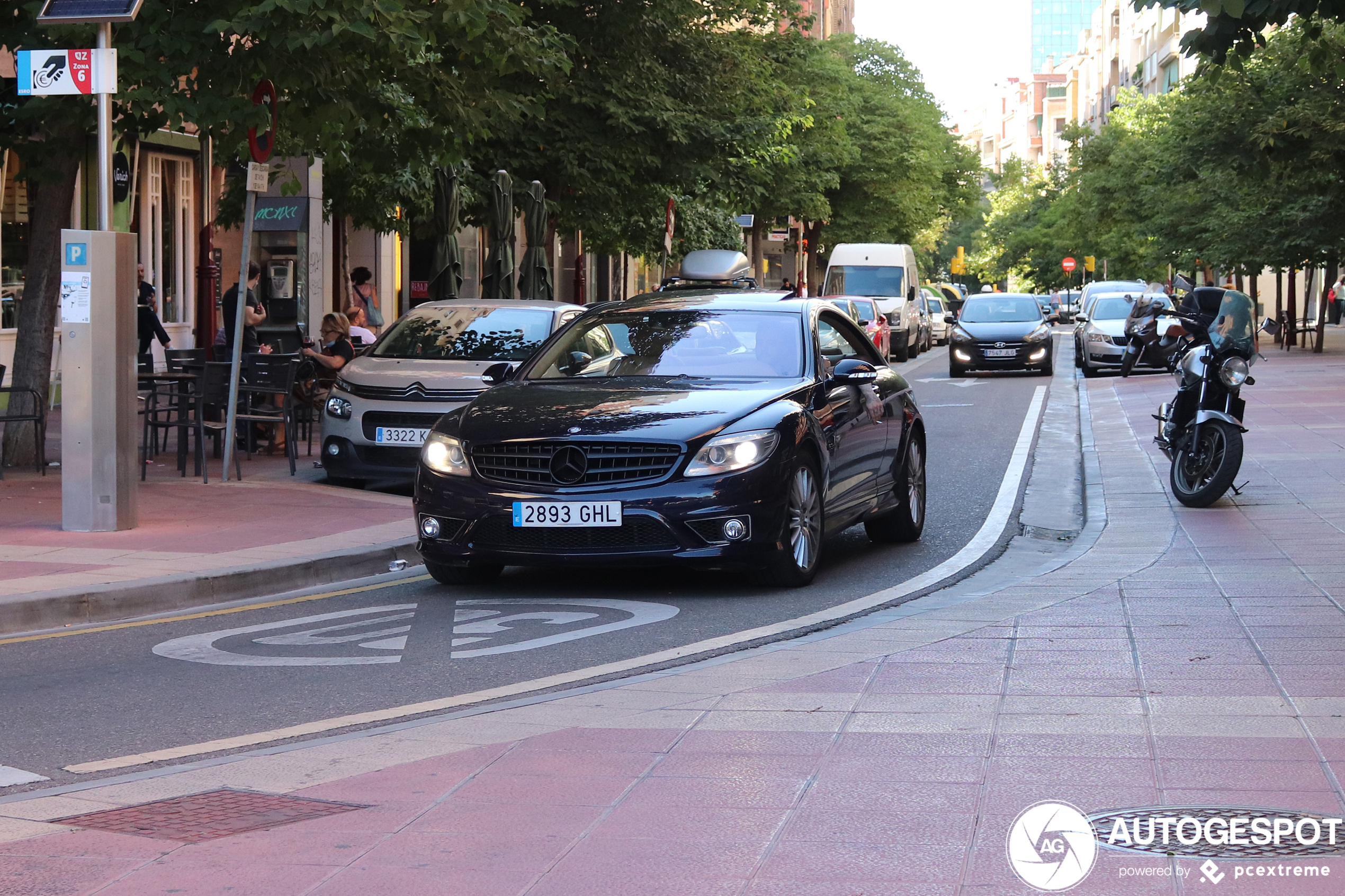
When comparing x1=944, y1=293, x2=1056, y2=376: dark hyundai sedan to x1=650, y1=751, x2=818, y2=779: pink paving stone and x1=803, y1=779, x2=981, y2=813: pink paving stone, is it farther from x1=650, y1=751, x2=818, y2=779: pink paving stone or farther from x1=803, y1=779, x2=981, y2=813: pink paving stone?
x1=803, y1=779, x2=981, y2=813: pink paving stone

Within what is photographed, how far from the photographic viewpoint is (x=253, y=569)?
30.6 feet

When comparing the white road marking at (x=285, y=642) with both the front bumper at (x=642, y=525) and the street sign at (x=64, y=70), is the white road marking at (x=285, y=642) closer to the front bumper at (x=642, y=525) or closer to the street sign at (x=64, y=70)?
the front bumper at (x=642, y=525)

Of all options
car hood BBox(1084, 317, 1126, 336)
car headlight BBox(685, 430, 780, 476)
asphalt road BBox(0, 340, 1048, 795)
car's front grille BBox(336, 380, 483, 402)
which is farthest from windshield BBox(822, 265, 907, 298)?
car headlight BBox(685, 430, 780, 476)

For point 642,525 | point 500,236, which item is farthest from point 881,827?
point 500,236

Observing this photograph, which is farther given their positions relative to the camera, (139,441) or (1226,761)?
(139,441)

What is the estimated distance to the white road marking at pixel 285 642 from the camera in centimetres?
743

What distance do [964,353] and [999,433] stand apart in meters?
13.5

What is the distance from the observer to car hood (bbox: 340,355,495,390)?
13.7 m

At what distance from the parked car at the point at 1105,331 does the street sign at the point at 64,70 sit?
22.7 m

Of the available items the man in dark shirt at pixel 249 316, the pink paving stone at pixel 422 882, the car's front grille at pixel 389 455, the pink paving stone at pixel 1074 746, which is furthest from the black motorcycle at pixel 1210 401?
the pink paving stone at pixel 422 882

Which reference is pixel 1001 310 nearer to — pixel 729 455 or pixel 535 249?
pixel 535 249

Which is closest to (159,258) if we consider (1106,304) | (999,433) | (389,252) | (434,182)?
(434,182)

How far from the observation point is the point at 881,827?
4.70 metres

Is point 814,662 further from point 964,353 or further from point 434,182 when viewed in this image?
point 964,353
